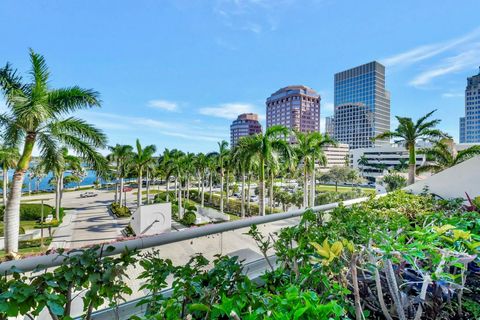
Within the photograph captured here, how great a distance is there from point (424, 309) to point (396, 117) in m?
12.7

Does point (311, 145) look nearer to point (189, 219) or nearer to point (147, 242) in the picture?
point (189, 219)

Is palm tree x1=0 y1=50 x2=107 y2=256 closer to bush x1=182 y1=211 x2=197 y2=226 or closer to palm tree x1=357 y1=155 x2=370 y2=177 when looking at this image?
bush x1=182 y1=211 x2=197 y2=226

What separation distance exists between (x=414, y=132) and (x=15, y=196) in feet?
52.5

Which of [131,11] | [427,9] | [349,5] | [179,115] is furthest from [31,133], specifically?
[179,115]

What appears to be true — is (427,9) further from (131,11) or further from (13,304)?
(13,304)

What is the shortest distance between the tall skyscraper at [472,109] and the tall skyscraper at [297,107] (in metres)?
41.3

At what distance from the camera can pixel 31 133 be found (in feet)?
24.5

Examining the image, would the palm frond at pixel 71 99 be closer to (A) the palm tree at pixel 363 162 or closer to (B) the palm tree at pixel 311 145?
(B) the palm tree at pixel 311 145

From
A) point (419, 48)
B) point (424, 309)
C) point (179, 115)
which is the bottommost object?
point (424, 309)

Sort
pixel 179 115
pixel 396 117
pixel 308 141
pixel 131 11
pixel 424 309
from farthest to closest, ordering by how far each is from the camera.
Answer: pixel 179 115, pixel 308 141, pixel 396 117, pixel 131 11, pixel 424 309

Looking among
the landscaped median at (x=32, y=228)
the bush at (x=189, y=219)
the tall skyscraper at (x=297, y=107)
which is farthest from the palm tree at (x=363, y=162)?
the landscaped median at (x=32, y=228)

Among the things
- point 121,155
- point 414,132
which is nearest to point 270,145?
point 414,132

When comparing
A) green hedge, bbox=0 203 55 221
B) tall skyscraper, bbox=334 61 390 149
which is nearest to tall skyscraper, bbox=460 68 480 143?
tall skyscraper, bbox=334 61 390 149

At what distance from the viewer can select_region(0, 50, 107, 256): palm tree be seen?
7172 millimetres
